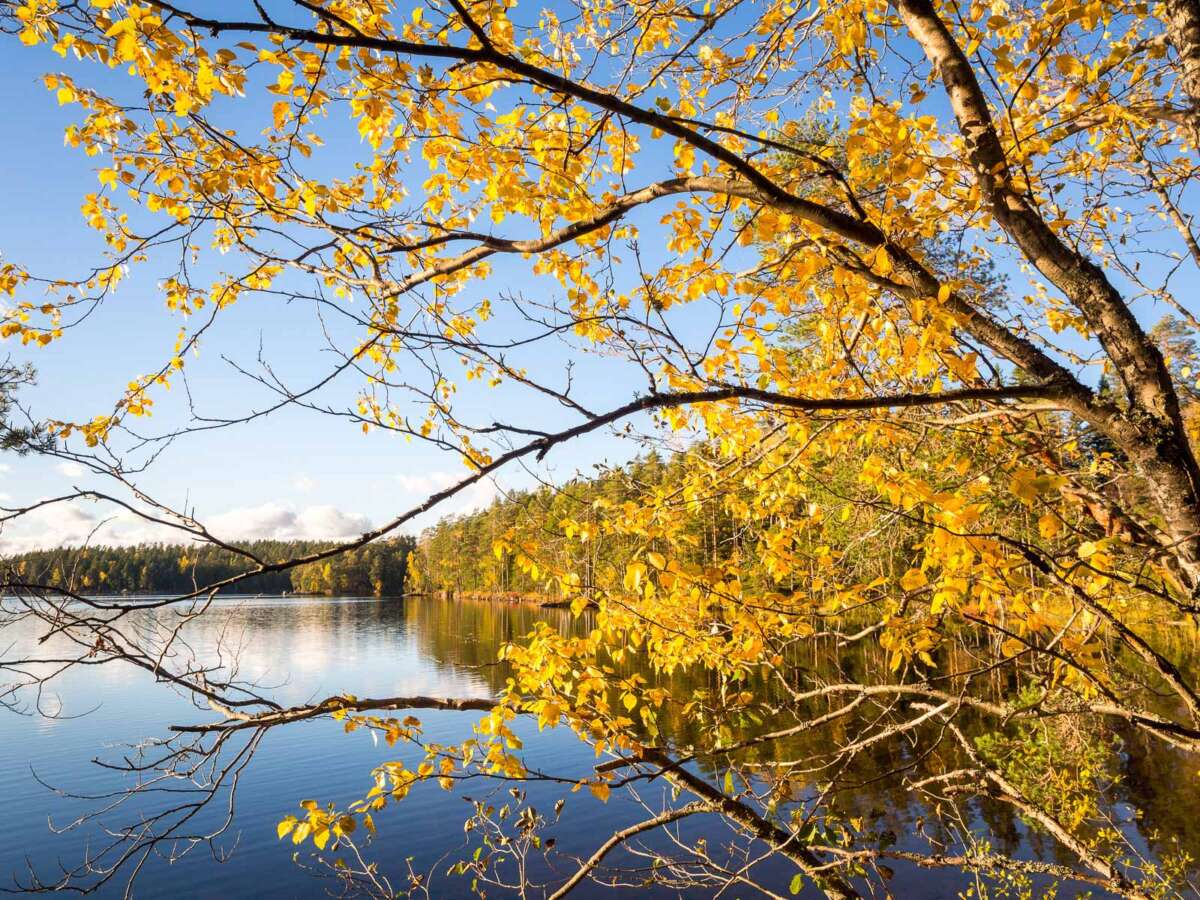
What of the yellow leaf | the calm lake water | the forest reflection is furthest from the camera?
the calm lake water

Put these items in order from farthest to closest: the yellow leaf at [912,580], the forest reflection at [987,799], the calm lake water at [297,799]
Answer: the calm lake water at [297,799], the forest reflection at [987,799], the yellow leaf at [912,580]

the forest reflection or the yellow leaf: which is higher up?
the yellow leaf

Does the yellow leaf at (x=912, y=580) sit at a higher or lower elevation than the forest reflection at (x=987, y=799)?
higher

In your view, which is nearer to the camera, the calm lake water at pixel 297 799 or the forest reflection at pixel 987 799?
the forest reflection at pixel 987 799

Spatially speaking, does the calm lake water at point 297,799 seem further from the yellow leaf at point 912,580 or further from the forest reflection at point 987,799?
the yellow leaf at point 912,580

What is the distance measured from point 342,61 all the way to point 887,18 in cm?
200

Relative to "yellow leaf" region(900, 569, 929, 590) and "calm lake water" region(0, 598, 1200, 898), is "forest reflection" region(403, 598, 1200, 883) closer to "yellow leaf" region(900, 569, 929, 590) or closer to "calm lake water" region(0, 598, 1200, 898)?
"calm lake water" region(0, 598, 1200, 898)

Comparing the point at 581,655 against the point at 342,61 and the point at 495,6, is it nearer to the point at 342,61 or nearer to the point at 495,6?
the point at 342,61

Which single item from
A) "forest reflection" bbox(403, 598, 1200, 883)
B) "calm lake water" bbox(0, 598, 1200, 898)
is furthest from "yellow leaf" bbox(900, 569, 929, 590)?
"forest reflection" bbox(403, 598, 1200, 883)

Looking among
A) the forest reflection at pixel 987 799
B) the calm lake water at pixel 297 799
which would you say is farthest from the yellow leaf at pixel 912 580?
the forest reflection at pixel 987 799

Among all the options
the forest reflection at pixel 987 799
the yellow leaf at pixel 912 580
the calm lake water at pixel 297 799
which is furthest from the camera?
the calm lake water at pixel 297 799

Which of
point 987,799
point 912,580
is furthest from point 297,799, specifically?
point 912,580

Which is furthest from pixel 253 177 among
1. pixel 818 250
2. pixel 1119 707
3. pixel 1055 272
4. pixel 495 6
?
pixel 1119 707

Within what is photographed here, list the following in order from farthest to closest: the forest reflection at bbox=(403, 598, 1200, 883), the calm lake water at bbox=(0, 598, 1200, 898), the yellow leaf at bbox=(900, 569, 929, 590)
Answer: the calm lake water at bbox=(0, 598, 1200, 898) → the forest reflection at bbox=(403, 598, 1200, 883) → the yellow leaf at bbox=(900, 569, 929, 590)
